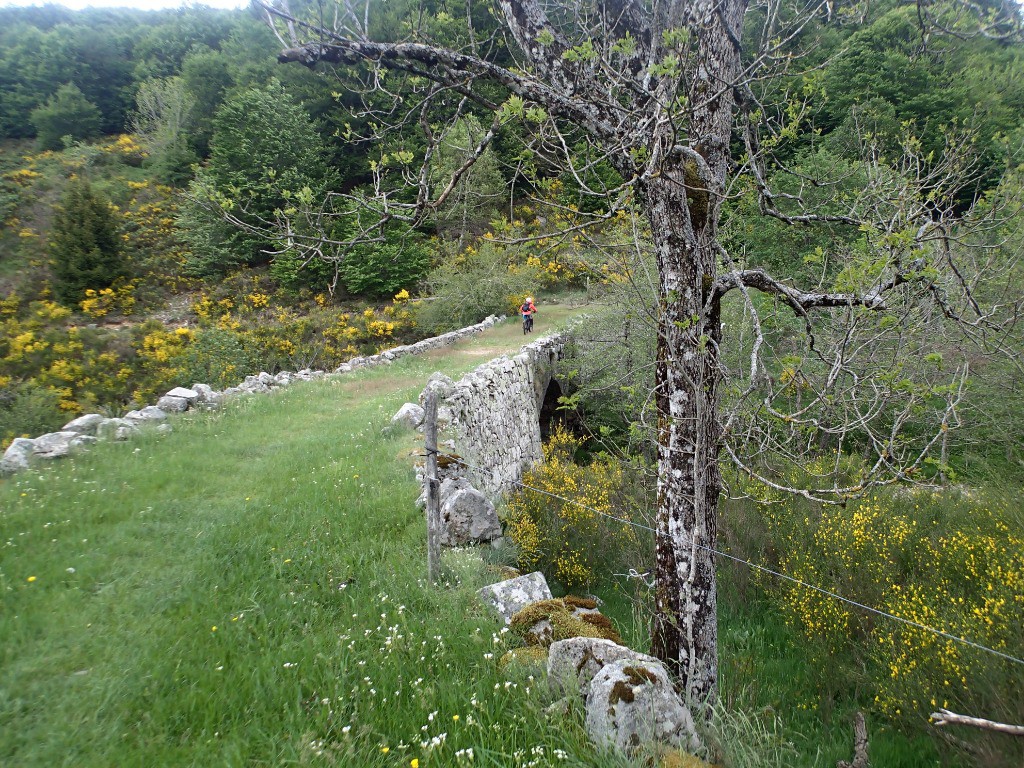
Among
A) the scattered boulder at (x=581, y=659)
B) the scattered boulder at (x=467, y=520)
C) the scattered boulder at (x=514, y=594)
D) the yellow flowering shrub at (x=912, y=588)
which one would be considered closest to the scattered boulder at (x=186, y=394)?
the scattered boulder at (x=467, y=520)

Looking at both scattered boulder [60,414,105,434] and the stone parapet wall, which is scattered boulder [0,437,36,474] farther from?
the stone parapet wall

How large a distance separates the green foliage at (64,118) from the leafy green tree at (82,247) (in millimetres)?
16934

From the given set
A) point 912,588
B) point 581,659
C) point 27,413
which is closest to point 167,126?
point 27,413

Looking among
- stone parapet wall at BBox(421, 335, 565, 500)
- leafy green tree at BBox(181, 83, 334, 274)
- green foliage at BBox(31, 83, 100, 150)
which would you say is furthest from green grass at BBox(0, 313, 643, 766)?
green foliage at BBox(31, 83, 100, 150)

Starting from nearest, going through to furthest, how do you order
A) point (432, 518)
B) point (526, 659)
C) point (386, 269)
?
point (526, 659), point (432, 518), point (386, 269)

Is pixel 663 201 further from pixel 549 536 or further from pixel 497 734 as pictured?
pixel 549 536

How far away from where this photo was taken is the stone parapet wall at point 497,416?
300 inches

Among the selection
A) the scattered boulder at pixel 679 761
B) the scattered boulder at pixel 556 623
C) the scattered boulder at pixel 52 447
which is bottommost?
the scattered boulder at pixel 52 447

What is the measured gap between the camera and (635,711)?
7.69ft

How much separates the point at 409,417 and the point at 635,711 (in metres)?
6.12

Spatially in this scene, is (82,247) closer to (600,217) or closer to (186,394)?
(186,394)

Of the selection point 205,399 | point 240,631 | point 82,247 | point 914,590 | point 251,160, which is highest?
point 251,160

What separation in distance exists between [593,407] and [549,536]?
7.31 meters

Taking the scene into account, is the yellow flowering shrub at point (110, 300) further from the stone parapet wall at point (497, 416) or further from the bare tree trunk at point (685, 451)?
the bare tree trunk at point (685, 451)
